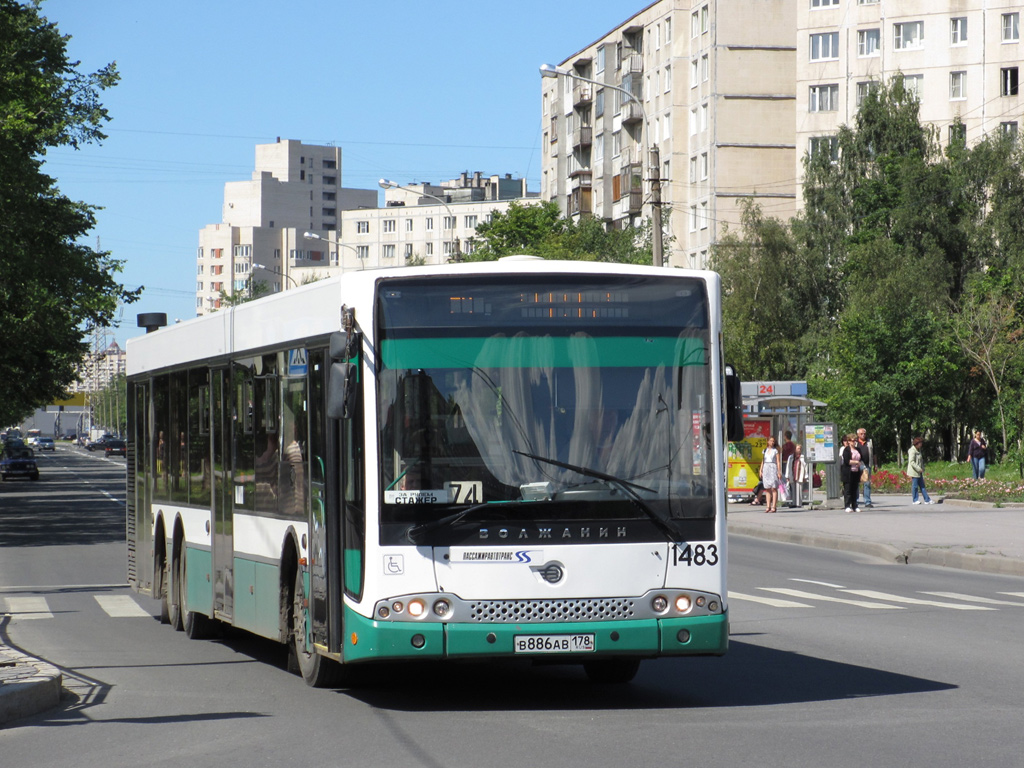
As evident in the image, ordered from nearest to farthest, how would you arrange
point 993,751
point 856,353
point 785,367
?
point 993,751
point 856,353
point 785,367

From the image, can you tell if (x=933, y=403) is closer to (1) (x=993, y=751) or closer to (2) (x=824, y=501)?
(2) (x=824, y=501)

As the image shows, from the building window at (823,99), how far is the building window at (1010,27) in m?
7.71

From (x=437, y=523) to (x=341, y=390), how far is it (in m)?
0.94

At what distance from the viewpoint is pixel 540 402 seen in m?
9.34

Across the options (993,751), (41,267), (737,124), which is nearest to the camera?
(993,751)

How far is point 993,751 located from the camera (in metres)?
7.97

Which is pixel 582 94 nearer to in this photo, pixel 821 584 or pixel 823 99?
pixel 823 99

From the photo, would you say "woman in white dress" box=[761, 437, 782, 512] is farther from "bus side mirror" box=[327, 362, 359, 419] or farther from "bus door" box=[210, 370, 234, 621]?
"bus side mirror" box=[327, 362, 359, 419]

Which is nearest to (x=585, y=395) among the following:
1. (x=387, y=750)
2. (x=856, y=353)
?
(x=387, y=750)

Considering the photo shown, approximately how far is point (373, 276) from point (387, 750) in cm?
284

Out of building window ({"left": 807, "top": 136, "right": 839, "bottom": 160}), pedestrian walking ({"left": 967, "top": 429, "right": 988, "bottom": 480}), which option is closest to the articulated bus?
pedestrian walking ({"left": 967, "top": 429, "right": 988, "bottom": 480})

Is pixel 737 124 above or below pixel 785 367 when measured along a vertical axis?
above

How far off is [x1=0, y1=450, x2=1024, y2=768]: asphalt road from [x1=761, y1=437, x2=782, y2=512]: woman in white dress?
17772 millimetres

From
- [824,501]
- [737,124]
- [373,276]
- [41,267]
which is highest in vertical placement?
[737,124]
